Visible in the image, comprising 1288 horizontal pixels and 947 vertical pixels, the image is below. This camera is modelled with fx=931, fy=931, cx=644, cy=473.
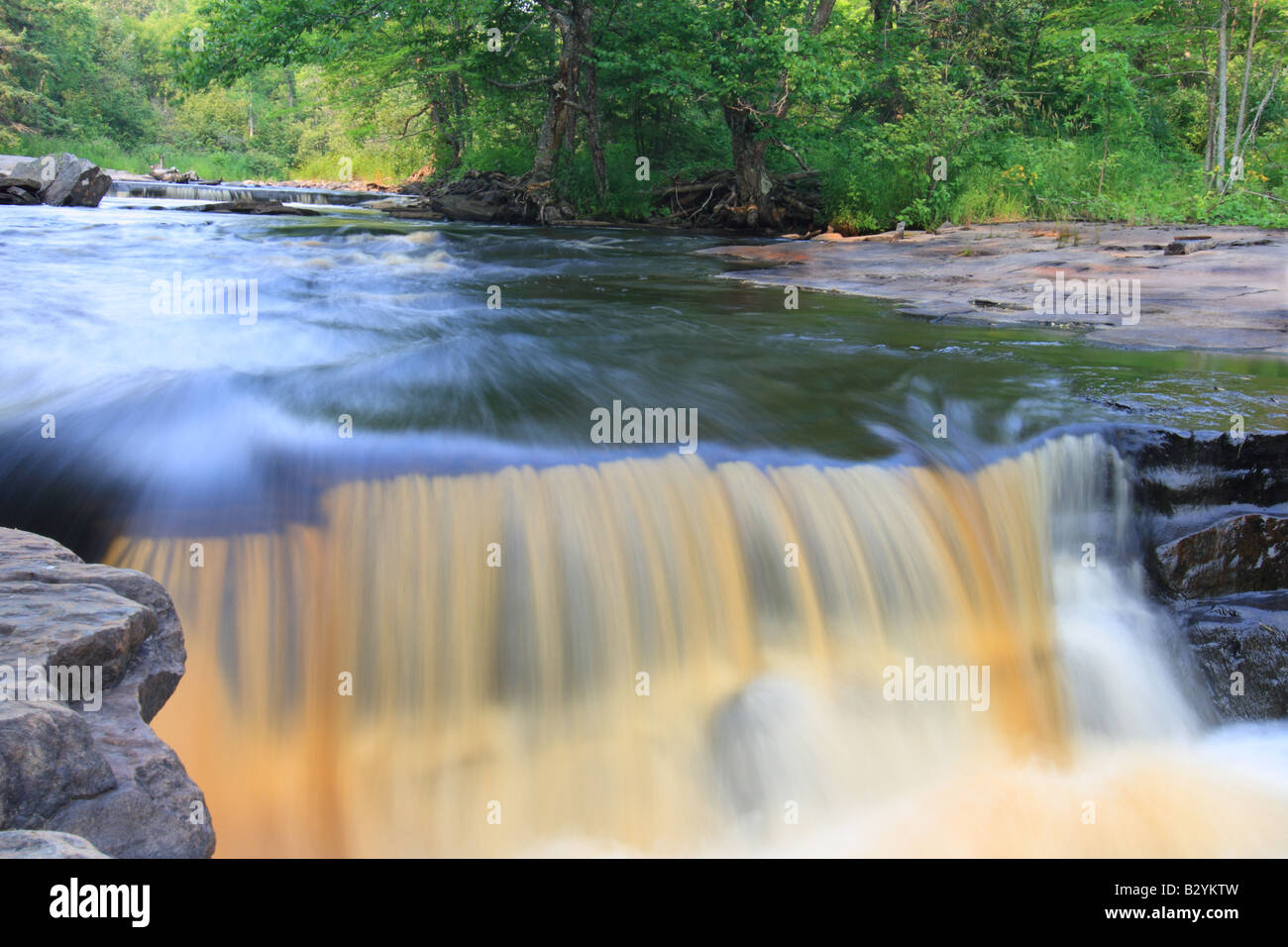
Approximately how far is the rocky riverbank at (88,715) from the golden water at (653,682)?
508mm

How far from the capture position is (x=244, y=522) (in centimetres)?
407

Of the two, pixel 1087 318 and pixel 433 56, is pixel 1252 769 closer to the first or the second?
pixel 1087 318

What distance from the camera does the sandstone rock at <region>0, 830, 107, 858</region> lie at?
1.86m

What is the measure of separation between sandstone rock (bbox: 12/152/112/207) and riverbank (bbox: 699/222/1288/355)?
13.5 m

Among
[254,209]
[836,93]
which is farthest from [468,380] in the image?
[254,209]

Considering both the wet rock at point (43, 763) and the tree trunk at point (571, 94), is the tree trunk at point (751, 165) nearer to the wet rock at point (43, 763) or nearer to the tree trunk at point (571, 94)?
the tree trunk at point (571, 94)

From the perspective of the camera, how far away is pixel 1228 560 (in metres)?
4.62

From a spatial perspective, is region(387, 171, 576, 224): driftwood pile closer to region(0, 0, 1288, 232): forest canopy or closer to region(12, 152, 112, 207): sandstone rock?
region(0, 0, 1288, 232): forest canopy

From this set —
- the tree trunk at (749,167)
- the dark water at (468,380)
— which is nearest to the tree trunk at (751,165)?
the tree trunk at (749,167)

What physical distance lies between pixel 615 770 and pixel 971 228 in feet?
39.1

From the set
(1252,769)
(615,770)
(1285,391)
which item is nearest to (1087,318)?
(1285,391)

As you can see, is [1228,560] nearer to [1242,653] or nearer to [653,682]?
[1242,653]

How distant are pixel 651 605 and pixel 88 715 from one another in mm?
2238

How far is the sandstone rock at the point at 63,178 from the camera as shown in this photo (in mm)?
18422
